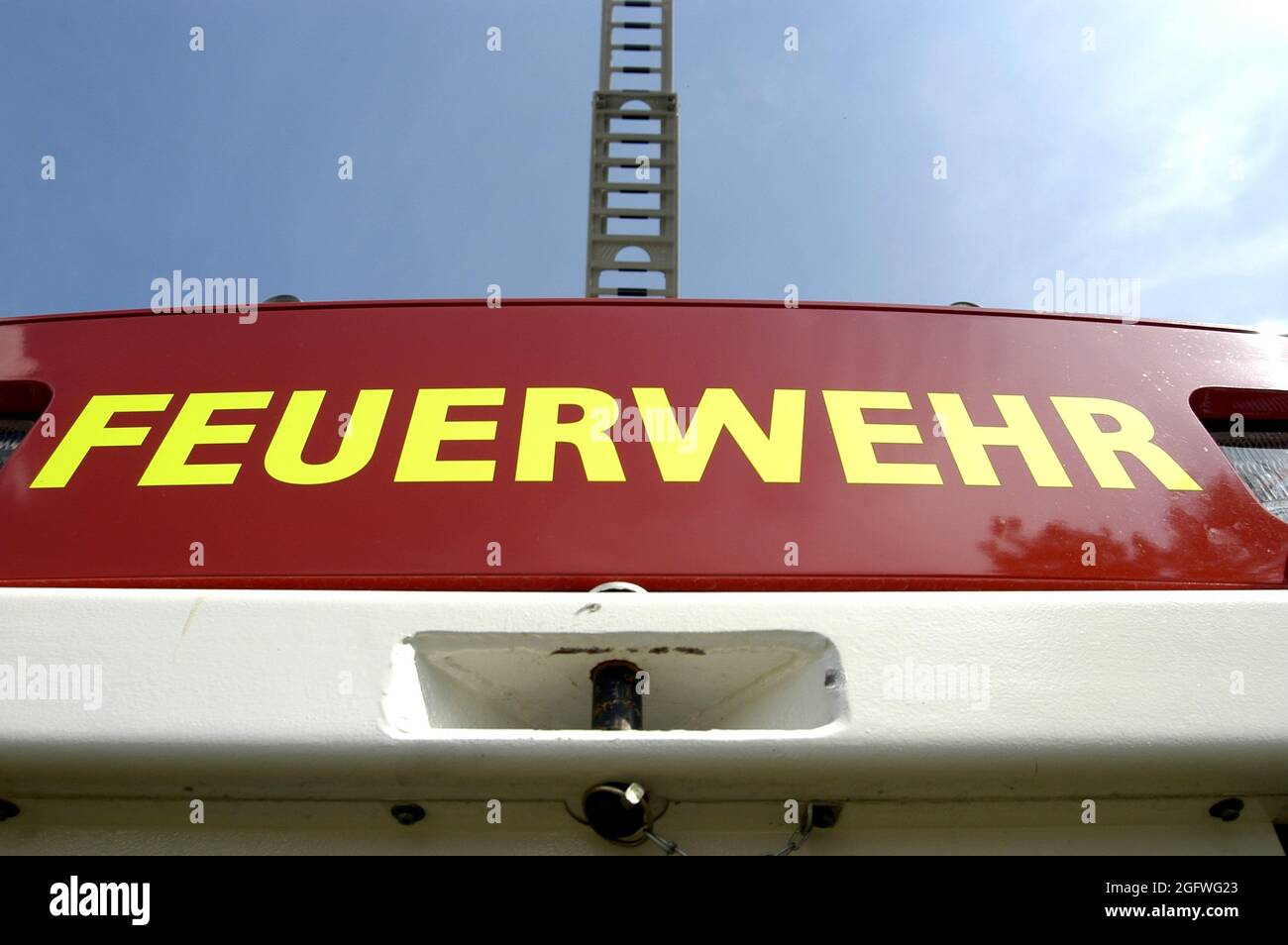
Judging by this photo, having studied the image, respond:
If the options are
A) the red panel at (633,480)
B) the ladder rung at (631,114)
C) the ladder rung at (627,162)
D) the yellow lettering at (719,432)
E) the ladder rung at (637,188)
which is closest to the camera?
the red panel at (633,480)

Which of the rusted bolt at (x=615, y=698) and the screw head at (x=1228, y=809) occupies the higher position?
the rusted bolt at (x=615, y=698)

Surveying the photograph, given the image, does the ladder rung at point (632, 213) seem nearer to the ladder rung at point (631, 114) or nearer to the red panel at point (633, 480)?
the ladder rung at point (631, 114)

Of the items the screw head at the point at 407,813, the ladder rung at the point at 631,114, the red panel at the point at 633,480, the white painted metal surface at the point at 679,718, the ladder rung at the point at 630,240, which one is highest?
the ladder rung at the point at 631,114

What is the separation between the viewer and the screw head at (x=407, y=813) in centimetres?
139

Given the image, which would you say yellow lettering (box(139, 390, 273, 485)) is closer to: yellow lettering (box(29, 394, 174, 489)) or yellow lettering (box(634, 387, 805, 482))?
yellow lettering (box(29, 394, 174, 489))

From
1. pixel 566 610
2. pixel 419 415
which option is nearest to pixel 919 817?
pixel 566 610

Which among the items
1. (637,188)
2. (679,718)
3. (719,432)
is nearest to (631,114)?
(637,188)

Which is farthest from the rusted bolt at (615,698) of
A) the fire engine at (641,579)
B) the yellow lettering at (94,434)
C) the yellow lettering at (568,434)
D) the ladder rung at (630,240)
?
the ladder rung at (630,240)

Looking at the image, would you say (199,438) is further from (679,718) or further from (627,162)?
(627,162)

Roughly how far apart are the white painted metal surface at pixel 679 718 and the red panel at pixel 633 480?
182 millimetres

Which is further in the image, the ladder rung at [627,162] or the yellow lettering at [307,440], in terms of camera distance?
the ladder rung at [627,162]

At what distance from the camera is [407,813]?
1399 mm

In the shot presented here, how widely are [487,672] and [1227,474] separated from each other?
135cm
